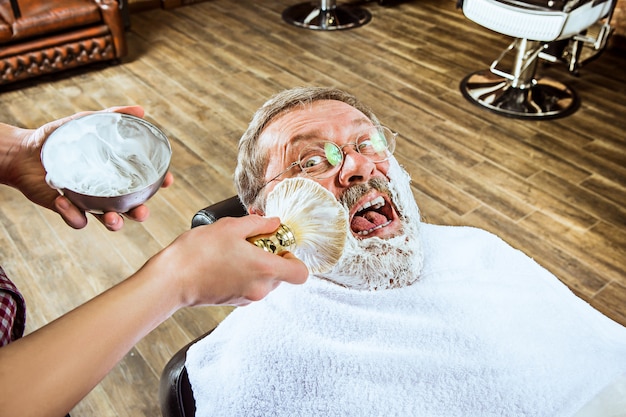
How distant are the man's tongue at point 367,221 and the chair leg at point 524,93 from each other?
7.08 feet

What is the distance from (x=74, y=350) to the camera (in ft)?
1.96

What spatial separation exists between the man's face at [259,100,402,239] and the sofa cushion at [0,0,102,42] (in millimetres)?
2637

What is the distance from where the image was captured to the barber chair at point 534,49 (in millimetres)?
2648

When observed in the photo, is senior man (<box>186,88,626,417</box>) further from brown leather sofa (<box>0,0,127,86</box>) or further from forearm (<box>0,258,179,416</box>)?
brown leather sofa (<box>0,0,127,86</box>)

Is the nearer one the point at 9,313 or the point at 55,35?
the point at 9,313

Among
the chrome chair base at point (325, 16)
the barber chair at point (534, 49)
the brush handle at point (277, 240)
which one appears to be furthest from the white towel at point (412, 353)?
the chrome chair base at point (325, 16)

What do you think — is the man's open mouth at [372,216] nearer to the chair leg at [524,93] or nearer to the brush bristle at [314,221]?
the brush bristle at [314,221]

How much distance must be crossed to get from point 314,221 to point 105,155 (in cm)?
36

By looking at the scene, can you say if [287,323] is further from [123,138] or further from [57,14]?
[57,14]

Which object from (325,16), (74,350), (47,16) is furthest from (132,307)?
(325,16)

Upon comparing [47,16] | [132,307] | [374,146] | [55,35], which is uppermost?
[132,307]

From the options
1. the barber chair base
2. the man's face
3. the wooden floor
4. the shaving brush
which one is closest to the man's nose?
the man's face

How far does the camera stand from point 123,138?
2.84 feet

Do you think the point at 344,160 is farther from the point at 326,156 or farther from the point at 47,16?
the point at 47,16
